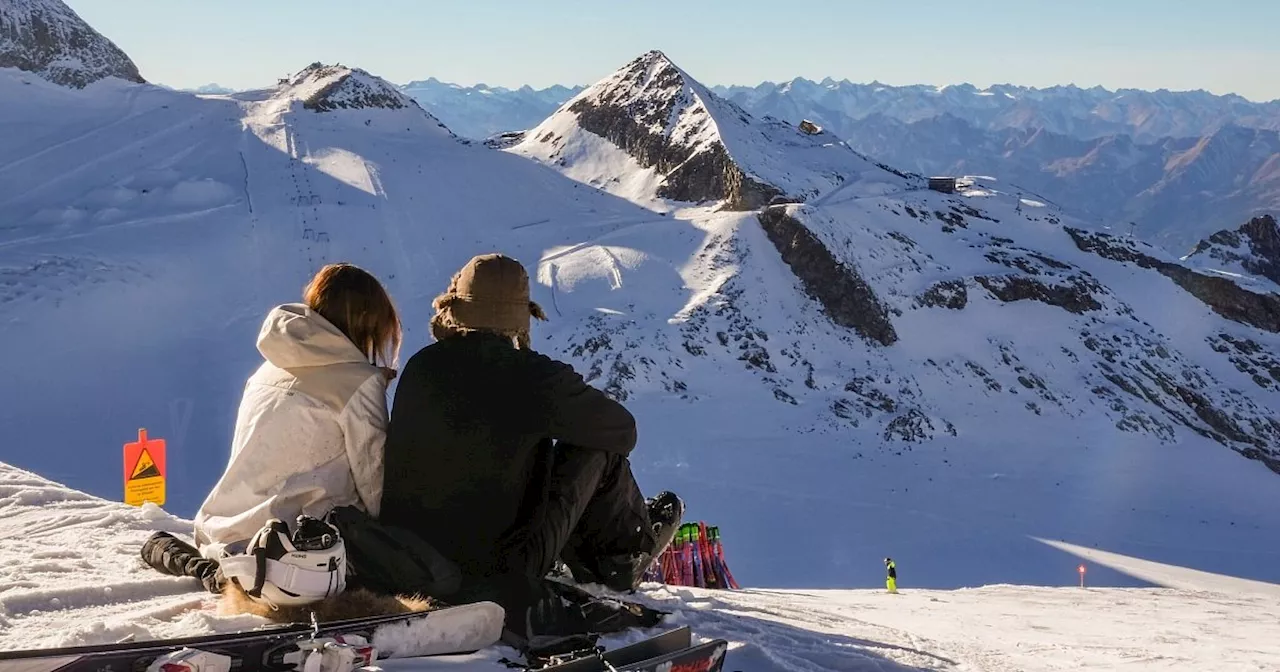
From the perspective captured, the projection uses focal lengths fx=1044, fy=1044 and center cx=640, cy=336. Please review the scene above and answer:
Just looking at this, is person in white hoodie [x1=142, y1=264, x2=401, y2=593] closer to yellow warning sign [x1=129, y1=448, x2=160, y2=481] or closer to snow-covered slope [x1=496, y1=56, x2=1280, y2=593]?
yellow warning sign [x1=129, y1=448, x2=160, y2=481]

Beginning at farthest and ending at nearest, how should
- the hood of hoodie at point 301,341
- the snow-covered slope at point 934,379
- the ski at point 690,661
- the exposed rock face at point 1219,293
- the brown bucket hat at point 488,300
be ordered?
the exposed rock face at point 1219,293, the snow-covered slope at point 934,379, the brown bucket hat at point 488,300, the hood of hoodie at point 301,341, the ski at point 690,661

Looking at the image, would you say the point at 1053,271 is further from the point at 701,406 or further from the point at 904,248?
the point at 701,406

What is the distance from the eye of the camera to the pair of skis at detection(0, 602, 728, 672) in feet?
12.4

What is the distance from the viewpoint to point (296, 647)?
13.5 ft

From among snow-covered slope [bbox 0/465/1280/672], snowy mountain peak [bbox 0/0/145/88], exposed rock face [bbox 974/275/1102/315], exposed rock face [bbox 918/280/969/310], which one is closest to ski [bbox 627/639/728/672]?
snow-covered slope [bbox 0/465/1280/672]

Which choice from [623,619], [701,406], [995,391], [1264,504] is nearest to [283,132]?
[701,406]

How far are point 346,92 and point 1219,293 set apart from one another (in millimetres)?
43451

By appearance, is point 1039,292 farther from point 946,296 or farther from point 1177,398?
point 1177,398

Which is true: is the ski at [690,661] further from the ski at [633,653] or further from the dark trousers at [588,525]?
the dark trousers at [588,525]

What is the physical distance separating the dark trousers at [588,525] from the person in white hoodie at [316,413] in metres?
0.84

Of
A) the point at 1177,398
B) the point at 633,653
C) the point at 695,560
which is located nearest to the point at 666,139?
the point at 1177,398

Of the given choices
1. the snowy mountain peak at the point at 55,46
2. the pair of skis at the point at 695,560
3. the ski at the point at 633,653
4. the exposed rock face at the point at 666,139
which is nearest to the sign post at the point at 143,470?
the pair of skis at the point at 695,560

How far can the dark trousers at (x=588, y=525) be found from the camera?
529cm

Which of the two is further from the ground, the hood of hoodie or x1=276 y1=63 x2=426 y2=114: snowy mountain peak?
x1=276 y1=63 x2=426 y2=114: snowy mountain peak
